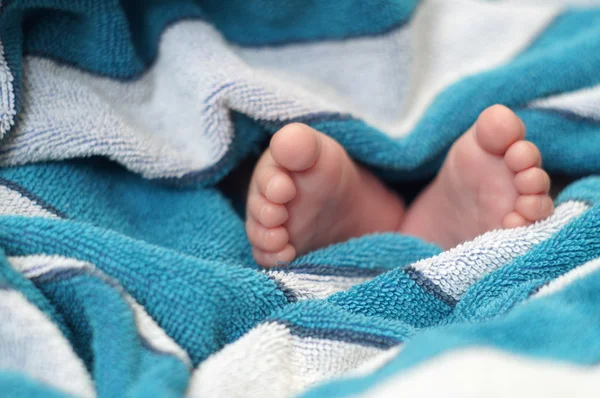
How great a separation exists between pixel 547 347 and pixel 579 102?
0.38 meters

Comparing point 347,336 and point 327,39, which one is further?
point 327,39

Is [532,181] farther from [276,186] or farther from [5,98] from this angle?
[5,98]

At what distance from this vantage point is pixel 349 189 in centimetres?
62

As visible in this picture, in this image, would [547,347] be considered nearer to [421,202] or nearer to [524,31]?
[421,202]

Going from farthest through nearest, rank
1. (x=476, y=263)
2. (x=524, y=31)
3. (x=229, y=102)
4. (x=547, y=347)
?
(x=524, y=31)
(x=229, y=102)
(x=476, y=263)
(x=547, y=347)

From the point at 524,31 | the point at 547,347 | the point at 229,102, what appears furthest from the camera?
the point at 524,31

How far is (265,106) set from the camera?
0.63 m

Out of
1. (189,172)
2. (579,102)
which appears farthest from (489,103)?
(189,172)

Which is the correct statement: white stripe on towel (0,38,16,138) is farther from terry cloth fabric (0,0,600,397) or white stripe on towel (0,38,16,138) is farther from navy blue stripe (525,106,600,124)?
navy blue stripe (525,106,600,124)

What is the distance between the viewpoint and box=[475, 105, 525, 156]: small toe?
550mm

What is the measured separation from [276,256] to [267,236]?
3 cm

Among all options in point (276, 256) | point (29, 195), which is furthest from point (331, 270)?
point (29, 195)

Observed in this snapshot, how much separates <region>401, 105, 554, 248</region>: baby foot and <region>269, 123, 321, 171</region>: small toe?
0.17m

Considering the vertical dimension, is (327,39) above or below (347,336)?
above
